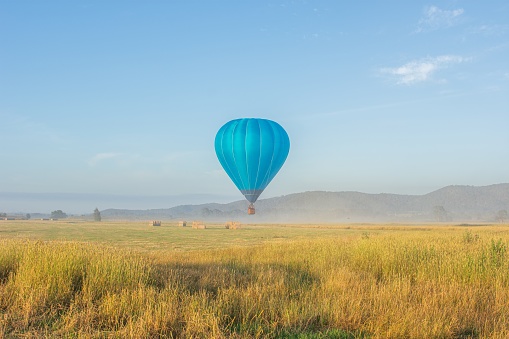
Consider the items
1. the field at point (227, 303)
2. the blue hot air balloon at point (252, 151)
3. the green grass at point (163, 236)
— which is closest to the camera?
the field at point (227, 303)

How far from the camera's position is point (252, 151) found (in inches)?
1779

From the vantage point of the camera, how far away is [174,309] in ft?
26.3

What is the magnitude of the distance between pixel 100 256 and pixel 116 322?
14.9ft

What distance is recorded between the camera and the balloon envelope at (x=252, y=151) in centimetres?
4541

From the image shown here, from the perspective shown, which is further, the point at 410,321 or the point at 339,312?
the point at 339,312

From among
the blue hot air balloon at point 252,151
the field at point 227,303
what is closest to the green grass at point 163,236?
the blue hot air balloon at point 252,151

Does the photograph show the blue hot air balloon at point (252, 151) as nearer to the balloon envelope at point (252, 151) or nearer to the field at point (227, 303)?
the balloon envelope at point (252, 151)

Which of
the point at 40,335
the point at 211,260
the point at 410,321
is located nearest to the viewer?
the point at 40,335

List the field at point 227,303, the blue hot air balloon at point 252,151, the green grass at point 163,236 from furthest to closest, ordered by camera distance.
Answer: the blue hot air balloon at point 252,151 < the green grass at point 163,236 < the field at point 227,303

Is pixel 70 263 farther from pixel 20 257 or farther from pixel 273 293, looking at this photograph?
pixel 273 293

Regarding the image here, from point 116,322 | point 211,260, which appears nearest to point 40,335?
point 116,322

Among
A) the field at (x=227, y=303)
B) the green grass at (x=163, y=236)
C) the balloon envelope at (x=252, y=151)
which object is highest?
the balloon envelope at (x=252, y=151)

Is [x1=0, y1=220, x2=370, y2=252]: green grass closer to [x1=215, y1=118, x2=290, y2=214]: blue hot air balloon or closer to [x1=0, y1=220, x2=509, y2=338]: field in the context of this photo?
[x1=215, y1=118, x2=290, y2=214]: blue hot air balloon

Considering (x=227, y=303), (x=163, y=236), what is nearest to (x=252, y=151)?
(x=163, y=236)
